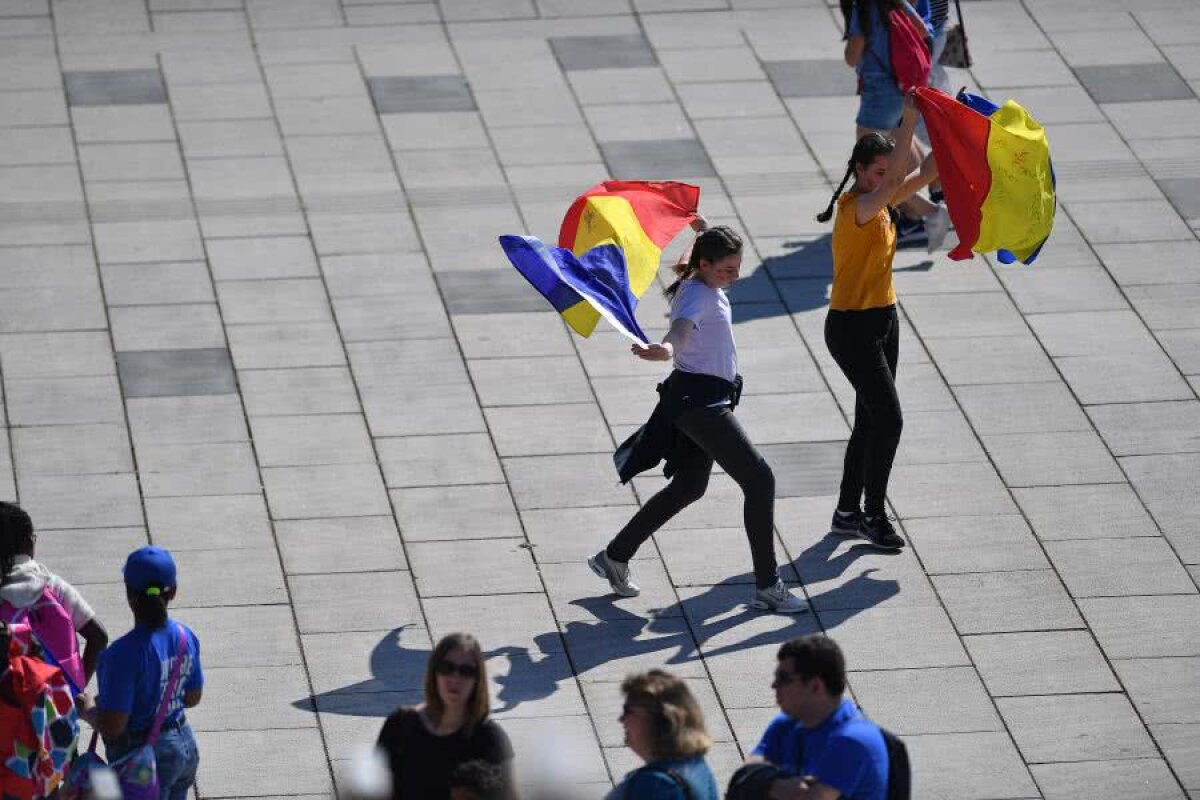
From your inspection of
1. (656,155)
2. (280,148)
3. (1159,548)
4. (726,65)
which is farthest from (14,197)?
(1159,548)

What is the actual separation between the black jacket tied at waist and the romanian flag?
156 centimetres

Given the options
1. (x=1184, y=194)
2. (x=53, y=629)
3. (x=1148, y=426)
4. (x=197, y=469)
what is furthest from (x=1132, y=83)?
(x=53, y=629)

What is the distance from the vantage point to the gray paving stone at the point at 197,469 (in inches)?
401

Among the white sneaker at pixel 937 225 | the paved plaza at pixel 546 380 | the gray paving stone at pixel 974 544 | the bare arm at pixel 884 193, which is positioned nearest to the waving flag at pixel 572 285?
the bare arm at pixel 884 193

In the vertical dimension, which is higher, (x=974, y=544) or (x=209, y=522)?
(x=974, y=544)

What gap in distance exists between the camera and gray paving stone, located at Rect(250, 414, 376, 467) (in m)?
10.5

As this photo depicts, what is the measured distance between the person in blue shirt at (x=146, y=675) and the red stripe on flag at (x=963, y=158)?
4.53m

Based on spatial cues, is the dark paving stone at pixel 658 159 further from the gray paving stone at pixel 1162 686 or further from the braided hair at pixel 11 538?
the braided hair at pixel 11 538

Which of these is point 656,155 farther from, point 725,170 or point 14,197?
point 14,197

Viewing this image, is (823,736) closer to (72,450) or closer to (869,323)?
(869,323)

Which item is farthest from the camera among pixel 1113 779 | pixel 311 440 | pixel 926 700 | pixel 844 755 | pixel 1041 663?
pixel 311 440

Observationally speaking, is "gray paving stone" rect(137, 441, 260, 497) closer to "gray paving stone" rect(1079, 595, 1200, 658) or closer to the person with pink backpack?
the person with pink backpack

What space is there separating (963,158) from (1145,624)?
2.34 m

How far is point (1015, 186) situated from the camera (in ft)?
32.5
